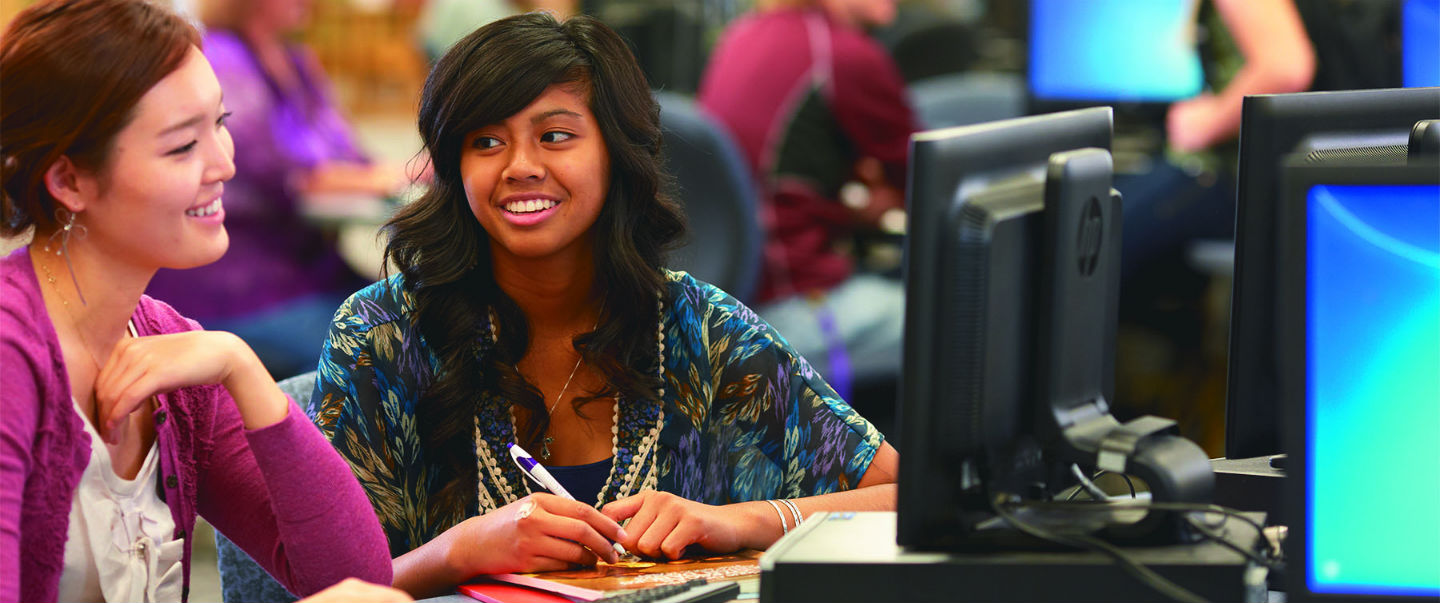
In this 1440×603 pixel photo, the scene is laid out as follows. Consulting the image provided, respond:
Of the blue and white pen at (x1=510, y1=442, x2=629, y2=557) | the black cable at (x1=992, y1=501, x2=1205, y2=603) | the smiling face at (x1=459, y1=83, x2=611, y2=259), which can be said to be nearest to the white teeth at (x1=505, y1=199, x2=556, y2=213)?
the smiling face at (x1=459, y1=83, x2=611, y2=259)

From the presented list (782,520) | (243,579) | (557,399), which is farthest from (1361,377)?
(243,579)

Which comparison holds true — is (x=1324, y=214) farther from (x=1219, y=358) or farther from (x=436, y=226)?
(x=1219, y=358)

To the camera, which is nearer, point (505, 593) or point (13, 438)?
point (13, 438)

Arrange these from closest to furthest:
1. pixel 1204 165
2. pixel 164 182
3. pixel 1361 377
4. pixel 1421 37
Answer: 1. pixel 1361 377
2. pixel 164 182
3. pixel 1421 37
4. pixel 1204 165

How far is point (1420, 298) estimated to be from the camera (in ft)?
3.26

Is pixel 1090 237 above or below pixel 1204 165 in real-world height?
below

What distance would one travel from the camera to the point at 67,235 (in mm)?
1240

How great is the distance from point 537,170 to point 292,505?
456 mm

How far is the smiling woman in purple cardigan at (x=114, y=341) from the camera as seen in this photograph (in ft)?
3.88

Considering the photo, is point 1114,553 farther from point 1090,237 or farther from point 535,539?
point 535,539

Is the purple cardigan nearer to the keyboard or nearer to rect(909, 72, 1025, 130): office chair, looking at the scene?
the keyboard

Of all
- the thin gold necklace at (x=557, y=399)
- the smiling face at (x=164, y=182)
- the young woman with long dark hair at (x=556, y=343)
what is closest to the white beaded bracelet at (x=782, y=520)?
the young woman with long dark hair at (x=556, y=343)

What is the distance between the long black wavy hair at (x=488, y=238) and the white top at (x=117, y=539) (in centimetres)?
37

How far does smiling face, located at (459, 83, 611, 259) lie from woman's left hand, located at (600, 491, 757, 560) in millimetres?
333
